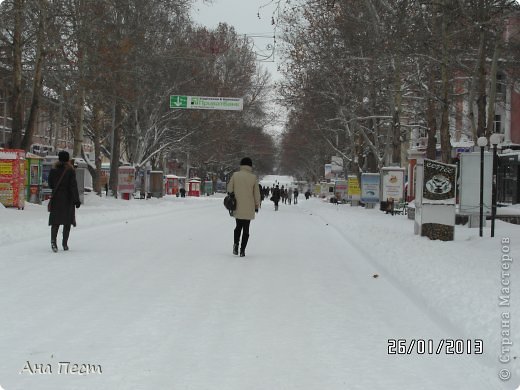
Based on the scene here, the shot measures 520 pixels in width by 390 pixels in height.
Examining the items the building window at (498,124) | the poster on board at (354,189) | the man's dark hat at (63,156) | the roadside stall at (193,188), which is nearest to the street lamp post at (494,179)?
the man's dark hat at (63,156)

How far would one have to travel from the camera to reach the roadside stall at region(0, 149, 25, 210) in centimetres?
2606

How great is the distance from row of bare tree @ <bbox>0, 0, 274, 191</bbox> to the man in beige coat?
13445mm

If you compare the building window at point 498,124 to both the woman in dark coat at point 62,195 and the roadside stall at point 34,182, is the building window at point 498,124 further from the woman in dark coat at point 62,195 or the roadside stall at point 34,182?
the woman in dark coat at point 62,195

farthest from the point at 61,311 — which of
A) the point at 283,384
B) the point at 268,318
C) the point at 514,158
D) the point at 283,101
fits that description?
the point at 514,158

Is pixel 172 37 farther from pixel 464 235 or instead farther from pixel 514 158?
pixel 464 235

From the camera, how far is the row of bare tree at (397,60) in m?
17.6

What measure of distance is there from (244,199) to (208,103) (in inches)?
750

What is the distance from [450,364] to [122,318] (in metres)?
3.03

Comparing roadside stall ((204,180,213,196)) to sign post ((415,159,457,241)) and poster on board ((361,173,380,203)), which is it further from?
sign post ((415,159,457,241))

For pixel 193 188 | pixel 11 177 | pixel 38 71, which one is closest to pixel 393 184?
pixel 38 71

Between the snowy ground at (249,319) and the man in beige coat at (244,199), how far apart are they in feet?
1.46

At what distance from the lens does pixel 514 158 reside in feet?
151

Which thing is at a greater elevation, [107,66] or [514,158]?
[107,66]

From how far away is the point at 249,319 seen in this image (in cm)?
679
